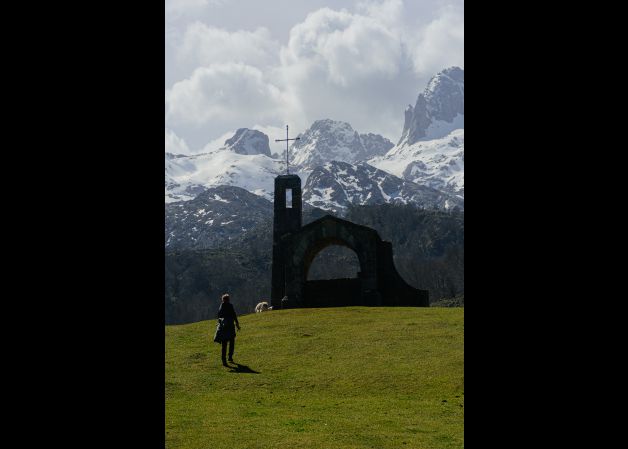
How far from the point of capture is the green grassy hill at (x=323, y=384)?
12695mm

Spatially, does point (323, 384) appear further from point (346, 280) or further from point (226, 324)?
point (346, 280)

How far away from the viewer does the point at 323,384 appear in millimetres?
18766

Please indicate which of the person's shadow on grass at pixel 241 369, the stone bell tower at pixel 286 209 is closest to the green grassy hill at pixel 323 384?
the person's shadow on grass at pixel 241 369

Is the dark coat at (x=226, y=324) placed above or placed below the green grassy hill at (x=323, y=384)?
above

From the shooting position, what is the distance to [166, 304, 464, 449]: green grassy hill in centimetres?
1270

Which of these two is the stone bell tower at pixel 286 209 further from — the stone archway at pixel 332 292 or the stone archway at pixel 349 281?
the stone archway at pixel 332 292

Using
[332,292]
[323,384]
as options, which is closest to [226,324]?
[323,384]

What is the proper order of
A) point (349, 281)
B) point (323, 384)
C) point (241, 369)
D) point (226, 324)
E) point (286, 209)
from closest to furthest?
point (323, 384)
point (241, 369)
point (226, 324)
point (349, 281)
point (286, 209)

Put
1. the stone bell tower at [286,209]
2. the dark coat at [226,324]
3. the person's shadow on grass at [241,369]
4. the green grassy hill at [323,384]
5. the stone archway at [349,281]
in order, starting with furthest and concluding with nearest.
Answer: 1. the stone bell tower at [286,209]
2. the stone archway at [349,281]
3. the dark coat at [226,324]
4. the person's shadow on grass at [241,369]
5. the green grassy hill at [323,384]

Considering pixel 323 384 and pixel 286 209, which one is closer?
pixel 323 384

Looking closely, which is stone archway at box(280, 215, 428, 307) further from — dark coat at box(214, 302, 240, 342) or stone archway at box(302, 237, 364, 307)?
dark coat at box(214, 302, 240, 342)
